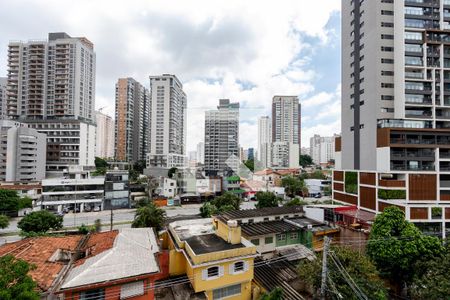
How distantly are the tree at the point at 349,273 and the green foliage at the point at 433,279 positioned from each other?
1.86 meters

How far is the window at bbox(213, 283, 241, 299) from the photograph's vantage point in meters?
13.7

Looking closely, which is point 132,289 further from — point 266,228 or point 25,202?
point 25,202

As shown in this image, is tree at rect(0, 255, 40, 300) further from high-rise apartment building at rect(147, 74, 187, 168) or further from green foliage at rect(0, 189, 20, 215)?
high-rise apartment building at rect(147, 74, 187, 168)

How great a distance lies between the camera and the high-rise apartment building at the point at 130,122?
94188mm

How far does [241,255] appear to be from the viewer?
45.7ft

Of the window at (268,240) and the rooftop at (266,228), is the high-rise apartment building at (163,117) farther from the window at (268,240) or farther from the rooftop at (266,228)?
the window at (268,240)

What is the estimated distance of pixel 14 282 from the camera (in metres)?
7.94

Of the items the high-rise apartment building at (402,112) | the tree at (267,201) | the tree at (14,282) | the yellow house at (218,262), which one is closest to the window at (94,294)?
the tree at (14,282)

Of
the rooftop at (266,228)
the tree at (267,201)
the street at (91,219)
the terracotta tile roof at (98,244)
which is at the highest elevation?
the terracotta tile roof at (98,244)

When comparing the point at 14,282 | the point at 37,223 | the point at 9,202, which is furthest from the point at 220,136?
the point at 14,282

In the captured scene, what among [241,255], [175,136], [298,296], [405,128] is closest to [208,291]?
[241,255]

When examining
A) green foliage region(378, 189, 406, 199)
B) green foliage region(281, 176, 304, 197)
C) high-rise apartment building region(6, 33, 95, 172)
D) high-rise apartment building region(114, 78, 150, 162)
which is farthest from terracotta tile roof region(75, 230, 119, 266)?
high-rise apartment building region(114, 78, 150, 162)

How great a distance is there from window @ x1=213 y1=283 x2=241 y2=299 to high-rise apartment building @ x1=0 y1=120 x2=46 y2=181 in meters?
61.4

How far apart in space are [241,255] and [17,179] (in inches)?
2481
